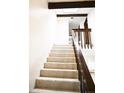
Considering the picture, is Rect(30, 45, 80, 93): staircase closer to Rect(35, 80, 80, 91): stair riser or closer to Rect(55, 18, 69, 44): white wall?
Rect(35, 80, 80, 91): stair riser

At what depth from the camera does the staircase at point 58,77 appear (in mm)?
3416

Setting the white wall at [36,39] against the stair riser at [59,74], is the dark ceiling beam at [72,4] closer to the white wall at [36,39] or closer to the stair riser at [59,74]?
the white wall at [36,39]

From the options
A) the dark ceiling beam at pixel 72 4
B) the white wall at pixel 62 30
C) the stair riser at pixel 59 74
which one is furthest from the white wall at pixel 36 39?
the white wall at pixel 62 30

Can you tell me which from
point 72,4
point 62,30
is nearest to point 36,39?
point 72,4

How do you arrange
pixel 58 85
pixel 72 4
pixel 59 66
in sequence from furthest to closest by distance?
pixel 72 4 → pixel 59 66 → pixel 58 85

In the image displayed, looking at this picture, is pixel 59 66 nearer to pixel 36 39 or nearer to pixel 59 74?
pixel 59 74

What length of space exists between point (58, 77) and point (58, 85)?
1.55 ft

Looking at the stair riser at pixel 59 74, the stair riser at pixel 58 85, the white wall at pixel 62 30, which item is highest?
the white wall at pixel 62 30

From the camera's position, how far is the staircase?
3.42m

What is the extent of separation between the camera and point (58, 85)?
3.50m

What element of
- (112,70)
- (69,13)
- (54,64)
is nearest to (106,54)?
(112,70)
